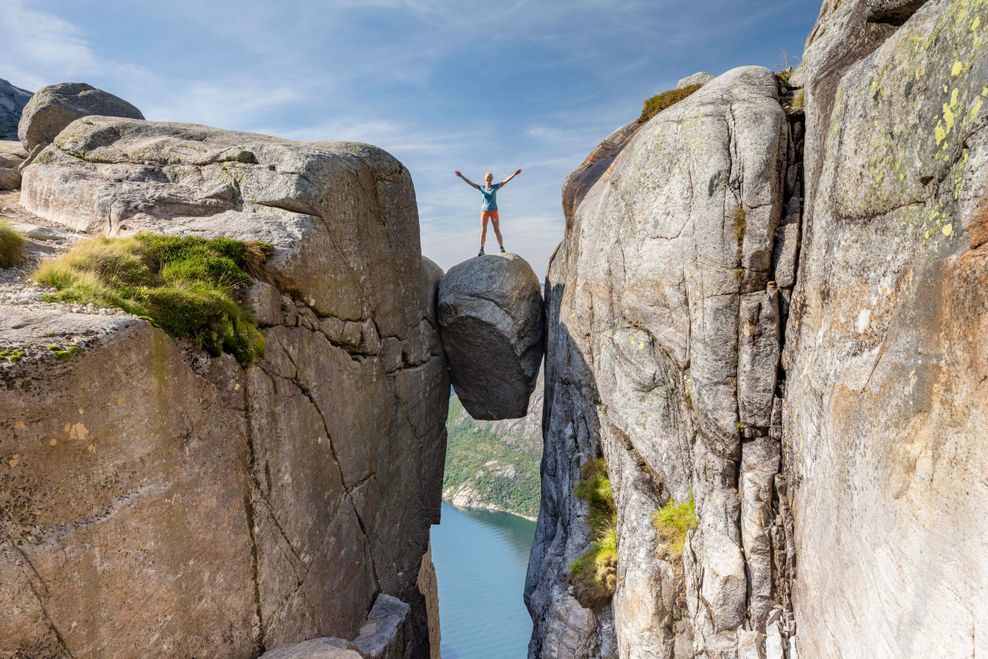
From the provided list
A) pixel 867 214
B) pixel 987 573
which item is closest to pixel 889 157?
pixel 867 214

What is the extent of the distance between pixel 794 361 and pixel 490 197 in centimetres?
1106

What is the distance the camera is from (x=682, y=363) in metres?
11.8

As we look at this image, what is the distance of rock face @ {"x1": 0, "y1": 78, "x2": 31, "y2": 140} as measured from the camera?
2633 centimetres

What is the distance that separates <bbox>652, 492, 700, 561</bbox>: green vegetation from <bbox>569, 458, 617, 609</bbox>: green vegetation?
1.74m

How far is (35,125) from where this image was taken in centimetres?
1600

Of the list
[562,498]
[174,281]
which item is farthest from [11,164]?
[562,498]

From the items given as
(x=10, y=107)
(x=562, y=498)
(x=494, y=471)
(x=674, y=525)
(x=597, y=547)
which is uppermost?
(x=10, y=107)

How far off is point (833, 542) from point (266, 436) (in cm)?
844

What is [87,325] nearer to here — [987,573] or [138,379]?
[138,379]

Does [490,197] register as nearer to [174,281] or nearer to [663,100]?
[663,100]

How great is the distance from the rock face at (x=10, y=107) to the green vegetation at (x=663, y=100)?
91.6 ft

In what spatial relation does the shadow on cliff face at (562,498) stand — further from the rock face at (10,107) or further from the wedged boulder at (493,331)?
the rock face at (10,107)

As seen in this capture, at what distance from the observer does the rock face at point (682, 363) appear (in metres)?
10.5

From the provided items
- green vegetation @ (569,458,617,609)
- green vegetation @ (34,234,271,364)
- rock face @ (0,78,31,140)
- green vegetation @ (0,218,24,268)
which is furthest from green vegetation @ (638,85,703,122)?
rock face @ (0,78,31,140)
